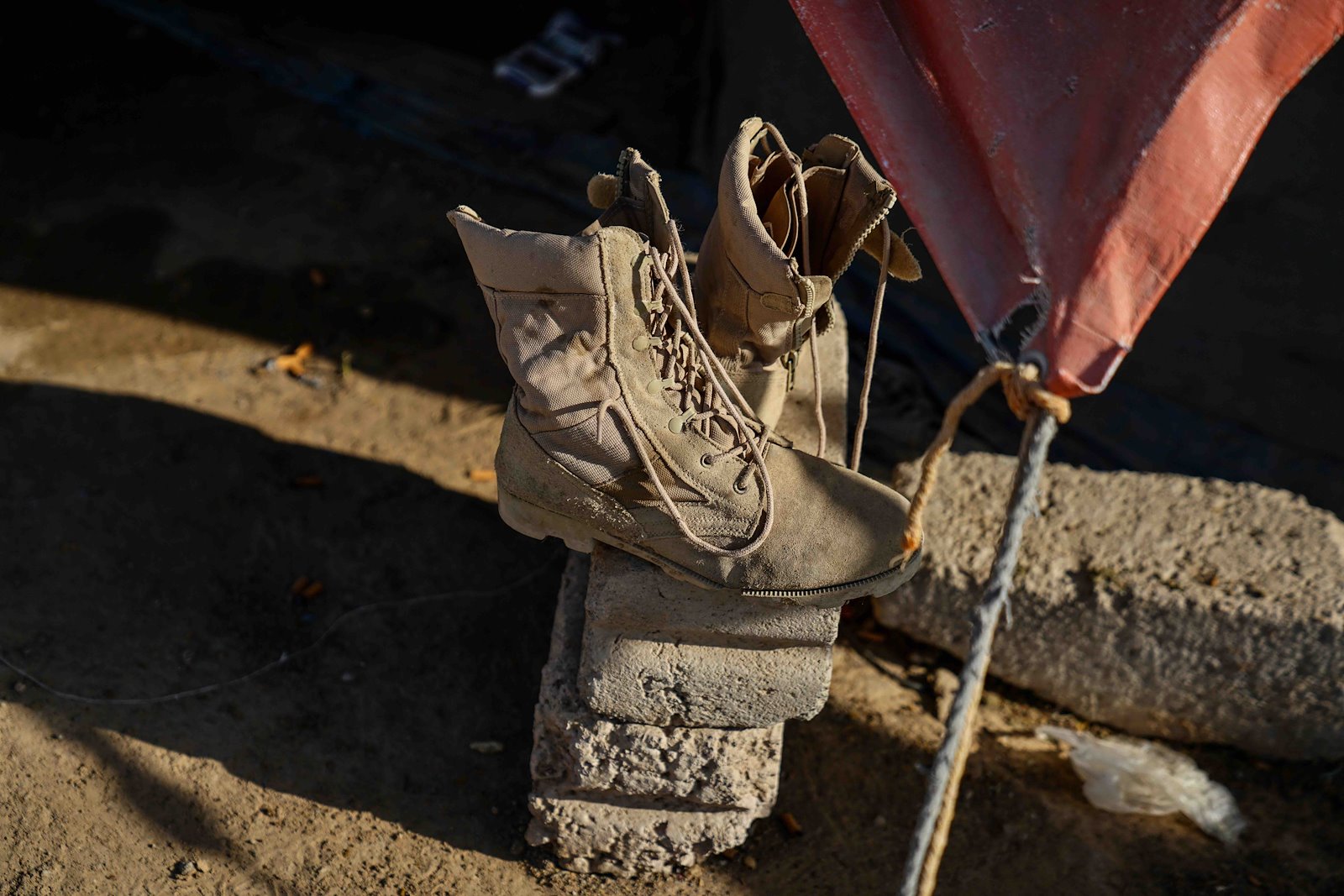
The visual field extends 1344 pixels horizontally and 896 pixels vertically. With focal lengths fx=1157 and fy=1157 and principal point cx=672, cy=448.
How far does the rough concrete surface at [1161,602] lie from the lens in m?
3.10

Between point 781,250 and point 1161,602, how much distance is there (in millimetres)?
1483

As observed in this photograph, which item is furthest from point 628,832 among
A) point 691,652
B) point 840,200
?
point 840,200

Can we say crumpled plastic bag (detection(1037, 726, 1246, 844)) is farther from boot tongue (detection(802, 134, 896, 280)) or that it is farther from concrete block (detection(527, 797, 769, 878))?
boot tongue (detection(802, 134, 896, 280))

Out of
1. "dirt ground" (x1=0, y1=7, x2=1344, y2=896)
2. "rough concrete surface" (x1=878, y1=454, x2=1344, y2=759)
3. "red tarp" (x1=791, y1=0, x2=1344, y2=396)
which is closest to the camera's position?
"red tarp" (x1=791, y1=0, x2=1344, y2=396)

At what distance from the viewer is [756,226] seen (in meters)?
2.48

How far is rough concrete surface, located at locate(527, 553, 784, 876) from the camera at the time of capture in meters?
2.75

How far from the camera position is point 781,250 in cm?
254

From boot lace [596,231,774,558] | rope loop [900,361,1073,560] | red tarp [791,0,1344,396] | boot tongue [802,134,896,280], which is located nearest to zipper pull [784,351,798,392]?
boot tongue [802,134,896,280]

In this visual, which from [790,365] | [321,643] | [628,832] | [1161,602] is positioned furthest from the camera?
[321,643]

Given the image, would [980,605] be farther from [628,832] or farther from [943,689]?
[943,689]

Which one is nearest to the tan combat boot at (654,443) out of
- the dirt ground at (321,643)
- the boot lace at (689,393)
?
the boot lace at (689,393)

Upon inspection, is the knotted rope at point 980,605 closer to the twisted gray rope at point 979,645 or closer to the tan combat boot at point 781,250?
the twisted gray rope at point 979,645

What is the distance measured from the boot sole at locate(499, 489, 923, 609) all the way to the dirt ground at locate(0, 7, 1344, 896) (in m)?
0.79

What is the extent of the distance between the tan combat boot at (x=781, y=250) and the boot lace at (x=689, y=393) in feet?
0.54
